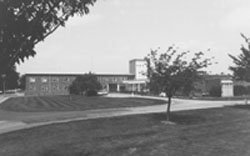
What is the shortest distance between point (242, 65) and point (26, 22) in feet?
64.5

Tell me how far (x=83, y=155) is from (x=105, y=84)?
8337cm

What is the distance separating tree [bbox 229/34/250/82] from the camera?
1988 centimetres

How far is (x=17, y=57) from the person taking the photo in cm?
380

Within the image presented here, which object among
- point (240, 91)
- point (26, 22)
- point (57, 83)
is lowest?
point (240, 91)

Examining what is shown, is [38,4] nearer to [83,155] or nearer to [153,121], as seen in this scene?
[83,155]

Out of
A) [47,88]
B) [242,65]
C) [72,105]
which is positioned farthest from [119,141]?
[47,88]

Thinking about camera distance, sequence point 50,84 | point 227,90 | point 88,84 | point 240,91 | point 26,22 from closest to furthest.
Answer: point 26,22 < point 227,90 < point 240,91 < point 88,84 < point 50,84

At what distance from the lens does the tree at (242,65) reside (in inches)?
782

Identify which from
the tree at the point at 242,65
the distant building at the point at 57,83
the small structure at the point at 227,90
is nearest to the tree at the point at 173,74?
the tree at the point at 242,65

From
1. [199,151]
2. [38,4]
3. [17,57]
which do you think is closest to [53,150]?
[199,151]

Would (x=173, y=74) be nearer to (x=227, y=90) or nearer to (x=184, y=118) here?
(x=184, y=118)

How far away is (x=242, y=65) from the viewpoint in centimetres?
2025

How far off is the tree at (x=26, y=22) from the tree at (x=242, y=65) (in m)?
18.7

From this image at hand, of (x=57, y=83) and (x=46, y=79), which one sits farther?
(x=57, y=83)
